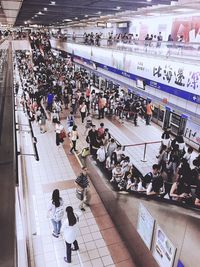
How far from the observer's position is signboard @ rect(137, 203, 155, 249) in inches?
177

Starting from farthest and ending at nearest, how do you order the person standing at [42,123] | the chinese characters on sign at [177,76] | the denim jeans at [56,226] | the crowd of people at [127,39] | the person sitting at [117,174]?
the crowd of people at [127,39] < the person standing at [42,123] < the chinese characters on sign at [177,76] < the person sitting at [117,174] < the denim jeans at [56,226]

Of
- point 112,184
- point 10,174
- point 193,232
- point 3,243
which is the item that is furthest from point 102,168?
point 3,243

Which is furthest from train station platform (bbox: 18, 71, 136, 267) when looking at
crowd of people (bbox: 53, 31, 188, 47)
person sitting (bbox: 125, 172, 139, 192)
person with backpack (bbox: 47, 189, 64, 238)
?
crowd of people (bbox: 53, 31, 188, 47)

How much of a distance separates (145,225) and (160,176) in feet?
5.03

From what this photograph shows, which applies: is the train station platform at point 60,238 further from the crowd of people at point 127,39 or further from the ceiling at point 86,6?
the ceiling at point 86,6

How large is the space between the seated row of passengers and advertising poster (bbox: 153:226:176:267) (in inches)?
45.3

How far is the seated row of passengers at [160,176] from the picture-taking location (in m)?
5.72

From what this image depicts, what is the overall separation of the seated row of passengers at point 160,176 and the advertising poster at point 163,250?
1.15 meters

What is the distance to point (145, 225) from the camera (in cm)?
470

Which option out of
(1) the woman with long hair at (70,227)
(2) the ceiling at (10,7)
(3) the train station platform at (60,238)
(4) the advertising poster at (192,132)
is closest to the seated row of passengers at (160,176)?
(3) the train station platform at (60,238)

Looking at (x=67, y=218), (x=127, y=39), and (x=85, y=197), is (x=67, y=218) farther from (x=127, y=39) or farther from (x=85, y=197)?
(x=127, y=39)

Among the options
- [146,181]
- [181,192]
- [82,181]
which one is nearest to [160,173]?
[146,181]

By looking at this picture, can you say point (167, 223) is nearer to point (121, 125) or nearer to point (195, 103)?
point (195, 103)

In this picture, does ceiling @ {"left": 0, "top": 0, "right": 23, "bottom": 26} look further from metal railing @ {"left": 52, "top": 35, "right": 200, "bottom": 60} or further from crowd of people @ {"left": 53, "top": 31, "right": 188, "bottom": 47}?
metal railing @ {"left": 52, "top": 35, "right": 200, "bottom": 60}
